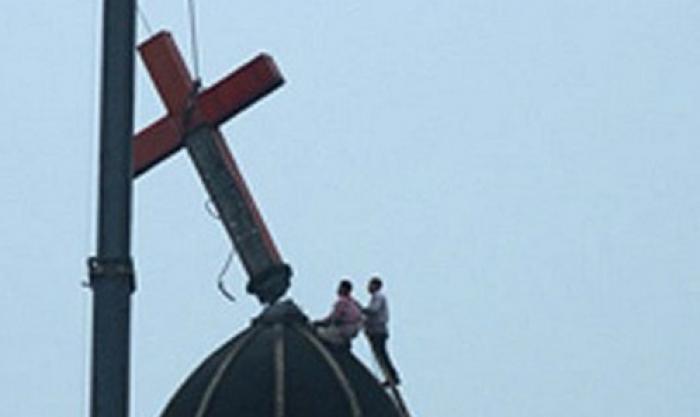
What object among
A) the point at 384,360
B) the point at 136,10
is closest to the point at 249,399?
the point at 384,360

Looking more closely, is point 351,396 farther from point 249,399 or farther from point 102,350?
point 102,350

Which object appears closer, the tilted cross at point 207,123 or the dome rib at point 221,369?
the dome rib at point 221,369

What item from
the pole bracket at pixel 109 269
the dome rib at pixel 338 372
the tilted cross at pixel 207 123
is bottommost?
the dome rib at pixel 338 372

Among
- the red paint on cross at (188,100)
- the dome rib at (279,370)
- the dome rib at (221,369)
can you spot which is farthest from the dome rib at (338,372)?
the red paint on cross at (188,100)

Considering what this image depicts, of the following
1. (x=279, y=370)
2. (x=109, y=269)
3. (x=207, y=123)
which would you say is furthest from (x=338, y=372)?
(x=207, y=123)

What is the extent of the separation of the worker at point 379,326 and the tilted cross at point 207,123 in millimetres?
1702

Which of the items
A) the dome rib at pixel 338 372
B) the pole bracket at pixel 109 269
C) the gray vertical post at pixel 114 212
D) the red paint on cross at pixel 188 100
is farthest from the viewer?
the red paint on cross at pixel 188 100

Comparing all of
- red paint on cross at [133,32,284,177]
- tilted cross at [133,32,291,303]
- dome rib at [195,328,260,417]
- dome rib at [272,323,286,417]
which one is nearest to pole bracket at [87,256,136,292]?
dome rib at [195,328,260,417]

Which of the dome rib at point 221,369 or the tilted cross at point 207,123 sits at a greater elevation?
the tilted cross at point 207,123

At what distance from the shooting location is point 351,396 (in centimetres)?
2844

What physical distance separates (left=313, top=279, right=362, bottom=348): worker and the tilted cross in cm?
122

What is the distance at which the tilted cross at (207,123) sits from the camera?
99.0 feet

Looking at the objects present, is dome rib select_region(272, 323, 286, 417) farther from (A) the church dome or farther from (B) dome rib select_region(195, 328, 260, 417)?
(B) dome rib select_region(195, 328, 260, 417)

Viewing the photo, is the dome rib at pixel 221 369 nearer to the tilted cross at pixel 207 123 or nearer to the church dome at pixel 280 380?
the church dome at pixel 280 380
